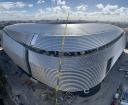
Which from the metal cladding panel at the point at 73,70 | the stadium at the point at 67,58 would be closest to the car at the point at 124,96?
the stadium at the point at 67,58

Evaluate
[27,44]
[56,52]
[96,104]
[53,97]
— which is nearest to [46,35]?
[27,44]

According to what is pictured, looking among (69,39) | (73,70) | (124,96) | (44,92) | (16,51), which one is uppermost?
(69,39)

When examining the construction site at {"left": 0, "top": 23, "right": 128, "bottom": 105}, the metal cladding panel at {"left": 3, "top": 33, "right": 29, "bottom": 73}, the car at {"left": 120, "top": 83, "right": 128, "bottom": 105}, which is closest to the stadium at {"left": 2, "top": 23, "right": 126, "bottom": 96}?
the metal cladding panel at {"left": 3, "top": 33, "right": 29, "bottom": 73}

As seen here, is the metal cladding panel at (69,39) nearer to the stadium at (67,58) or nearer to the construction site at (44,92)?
the stadium at (67,58)

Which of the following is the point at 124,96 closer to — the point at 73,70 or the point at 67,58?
the point at 73,70

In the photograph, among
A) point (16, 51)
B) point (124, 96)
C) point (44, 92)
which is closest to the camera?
point (124, 96)

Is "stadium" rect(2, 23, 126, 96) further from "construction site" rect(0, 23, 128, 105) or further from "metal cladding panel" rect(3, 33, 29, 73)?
"construction site" rect(0, 23, 128, 105)

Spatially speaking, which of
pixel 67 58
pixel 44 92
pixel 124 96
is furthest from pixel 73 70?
pixel 124 96
